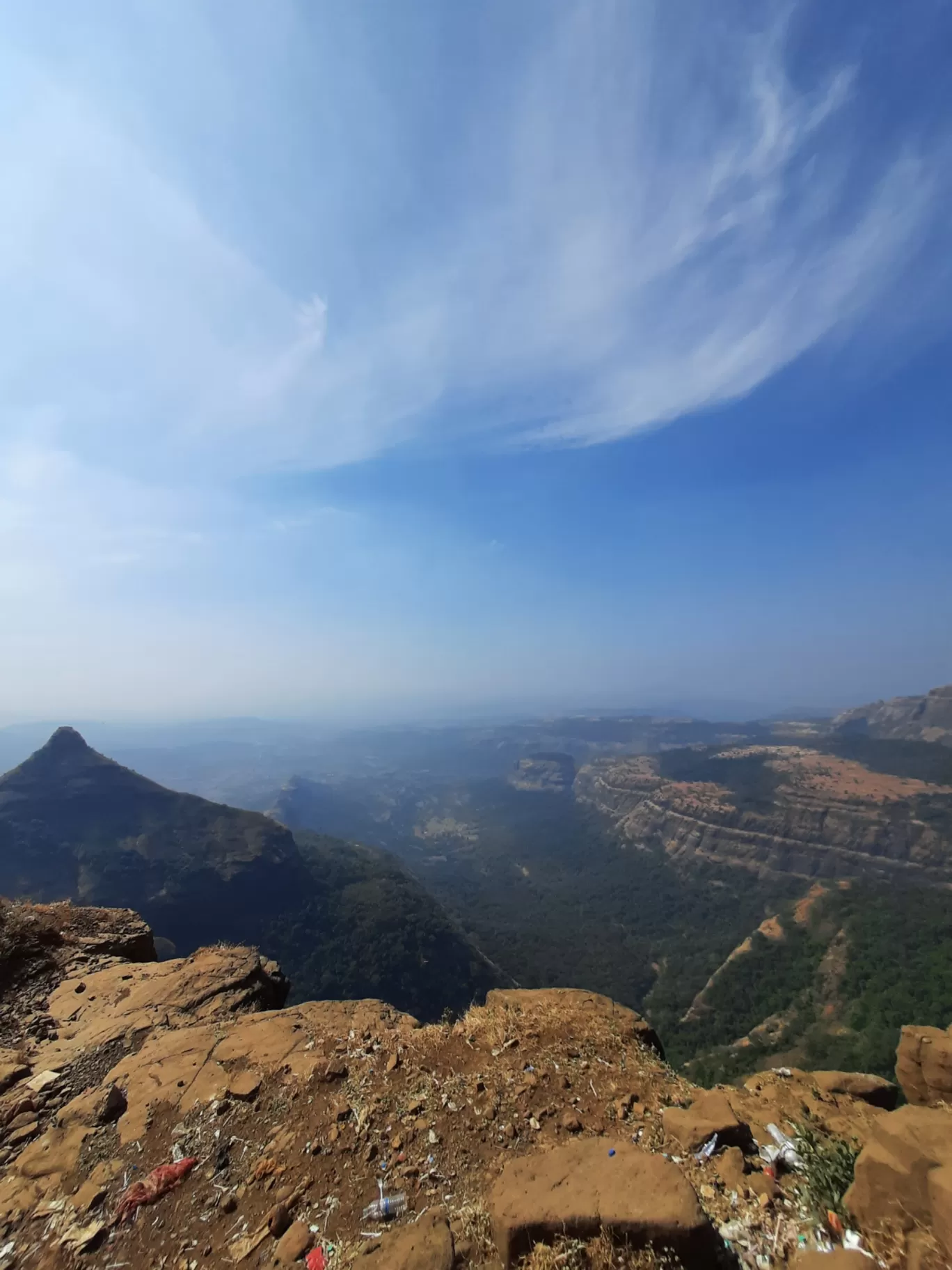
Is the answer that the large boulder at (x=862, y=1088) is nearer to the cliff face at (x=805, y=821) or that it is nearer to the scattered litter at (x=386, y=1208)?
the scattered litter at (x=386, y=1208)

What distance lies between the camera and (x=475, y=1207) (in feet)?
17.7

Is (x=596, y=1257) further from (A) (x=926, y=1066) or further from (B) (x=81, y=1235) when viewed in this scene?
(A) (x=926, y=1066)

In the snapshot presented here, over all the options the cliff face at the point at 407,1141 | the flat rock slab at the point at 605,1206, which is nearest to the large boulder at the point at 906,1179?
the cliff face at the point at 407,1141

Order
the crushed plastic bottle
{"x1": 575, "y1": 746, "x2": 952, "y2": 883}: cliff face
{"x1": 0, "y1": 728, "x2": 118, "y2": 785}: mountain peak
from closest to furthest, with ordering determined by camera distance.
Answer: the crushed plastic bottle
{"x1": 0, "y1": 728, "x2": 118, "y2": 785}: mountain peak
{"x1": 575, "y1": 746, "x2": 952, "y2": 883}: cliff face

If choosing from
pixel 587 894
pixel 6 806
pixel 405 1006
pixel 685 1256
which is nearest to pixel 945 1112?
pixel 685 1256

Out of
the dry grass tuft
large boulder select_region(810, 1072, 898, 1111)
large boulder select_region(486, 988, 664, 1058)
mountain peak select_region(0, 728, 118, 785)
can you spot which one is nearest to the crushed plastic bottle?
the dry grass tuft

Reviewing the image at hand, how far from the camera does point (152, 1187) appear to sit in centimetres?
618

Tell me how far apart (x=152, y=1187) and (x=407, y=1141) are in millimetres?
3131

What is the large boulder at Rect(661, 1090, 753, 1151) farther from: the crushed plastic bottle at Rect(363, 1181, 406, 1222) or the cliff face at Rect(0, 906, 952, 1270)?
the crushed plastic bottle at Rect(363, 1181, 406, 1222)

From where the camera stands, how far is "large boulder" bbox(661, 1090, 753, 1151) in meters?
6.04

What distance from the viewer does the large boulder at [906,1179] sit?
13.5 ft

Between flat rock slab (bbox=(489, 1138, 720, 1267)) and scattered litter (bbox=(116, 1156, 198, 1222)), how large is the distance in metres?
4.25

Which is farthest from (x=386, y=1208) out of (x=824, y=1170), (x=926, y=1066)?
(x=926, y=1066)

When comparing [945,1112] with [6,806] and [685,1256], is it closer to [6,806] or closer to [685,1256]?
[685,1256]
